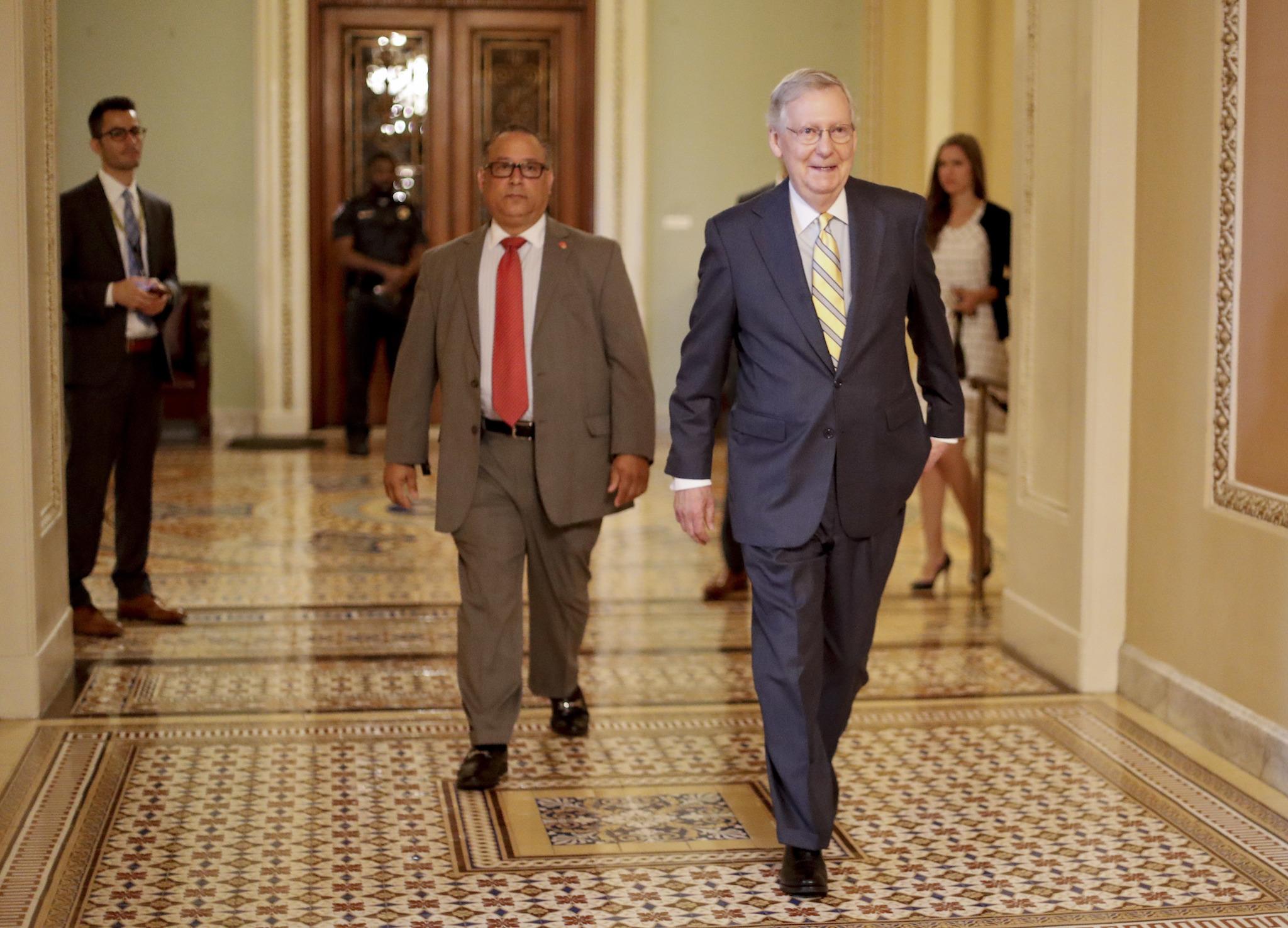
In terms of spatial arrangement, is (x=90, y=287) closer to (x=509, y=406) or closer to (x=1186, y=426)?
(x=509, y=406)

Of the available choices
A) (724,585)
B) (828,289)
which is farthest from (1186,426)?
(724,585)

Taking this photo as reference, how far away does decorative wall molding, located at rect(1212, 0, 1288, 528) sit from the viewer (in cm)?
429

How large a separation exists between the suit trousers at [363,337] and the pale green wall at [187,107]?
117 centimetres

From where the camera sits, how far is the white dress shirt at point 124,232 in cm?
582

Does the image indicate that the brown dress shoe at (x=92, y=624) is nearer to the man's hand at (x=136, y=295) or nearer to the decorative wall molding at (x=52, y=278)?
the decorative wall molding at (x=52, y=278)

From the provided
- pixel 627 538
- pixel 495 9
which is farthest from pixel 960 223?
pixel 495 9

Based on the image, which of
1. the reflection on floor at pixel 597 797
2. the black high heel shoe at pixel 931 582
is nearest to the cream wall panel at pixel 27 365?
the reflection on floor at pixel 597 797

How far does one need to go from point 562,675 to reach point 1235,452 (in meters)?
1.85

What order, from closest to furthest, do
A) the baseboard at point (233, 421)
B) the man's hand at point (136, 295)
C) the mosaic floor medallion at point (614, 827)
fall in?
the mosaic floor medallion at point (614, 827) → the man's hand at point (136, 295) → the baseboard at point (233, 421)

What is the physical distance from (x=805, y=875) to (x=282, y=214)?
956cm

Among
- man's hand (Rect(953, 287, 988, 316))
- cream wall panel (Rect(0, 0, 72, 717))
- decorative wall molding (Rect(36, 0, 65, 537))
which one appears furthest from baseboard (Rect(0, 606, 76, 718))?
man's hand (Rect(953, 287, 988, 316))

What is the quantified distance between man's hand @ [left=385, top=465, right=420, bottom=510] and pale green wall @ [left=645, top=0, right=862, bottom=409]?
27.3 feet

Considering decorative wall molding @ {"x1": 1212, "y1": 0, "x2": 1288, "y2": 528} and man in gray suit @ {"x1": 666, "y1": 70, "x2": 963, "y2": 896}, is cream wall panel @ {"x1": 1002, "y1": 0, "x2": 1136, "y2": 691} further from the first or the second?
man in gray suit @ {"x1": 666, "y1": 70, "x2": 963, "y2": 896}

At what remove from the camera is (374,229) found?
11664 millimetres
